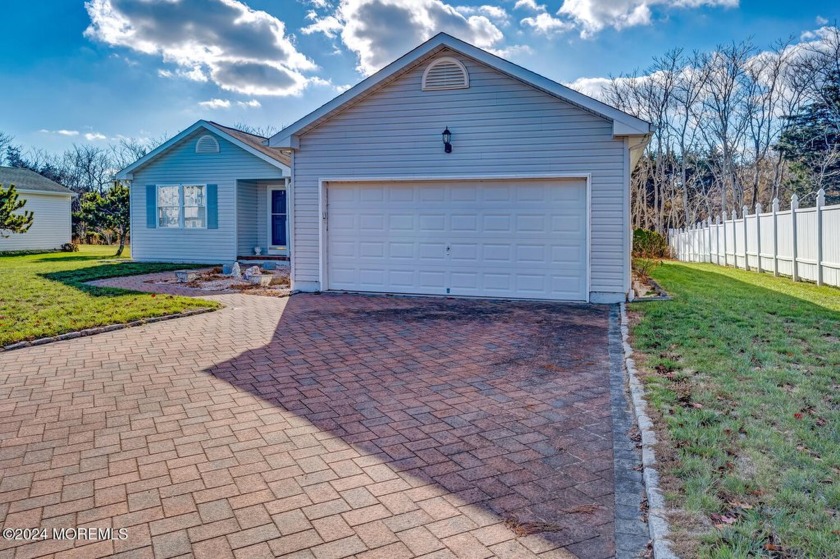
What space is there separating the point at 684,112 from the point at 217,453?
36553 millimetres

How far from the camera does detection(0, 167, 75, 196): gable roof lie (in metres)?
23.3

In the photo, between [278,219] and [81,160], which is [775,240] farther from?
[81,160]

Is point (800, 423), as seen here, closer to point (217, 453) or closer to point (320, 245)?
point (217, 453)

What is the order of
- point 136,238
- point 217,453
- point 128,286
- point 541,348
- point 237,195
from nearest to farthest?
point 217,453 → point 541,348 → point 128,286 → point 237,195 → point 136,238

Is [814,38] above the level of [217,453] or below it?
above

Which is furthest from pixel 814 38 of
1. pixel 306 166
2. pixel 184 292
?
pixel 184 292

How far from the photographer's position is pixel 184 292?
1159 centimetres

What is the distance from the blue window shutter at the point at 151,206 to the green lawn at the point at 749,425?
641 inches

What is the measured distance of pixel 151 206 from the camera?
1856 centimetres

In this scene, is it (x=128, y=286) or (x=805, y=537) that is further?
(x=128, y=286)

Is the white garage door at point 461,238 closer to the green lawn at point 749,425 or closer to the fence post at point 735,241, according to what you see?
the green lawn at point 749,425

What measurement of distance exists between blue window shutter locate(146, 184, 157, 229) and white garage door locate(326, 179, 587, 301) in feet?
32.8

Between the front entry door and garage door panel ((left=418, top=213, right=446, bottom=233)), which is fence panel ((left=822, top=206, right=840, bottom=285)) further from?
the front entry door

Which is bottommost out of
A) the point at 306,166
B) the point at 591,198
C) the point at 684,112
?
the point at 591,198
